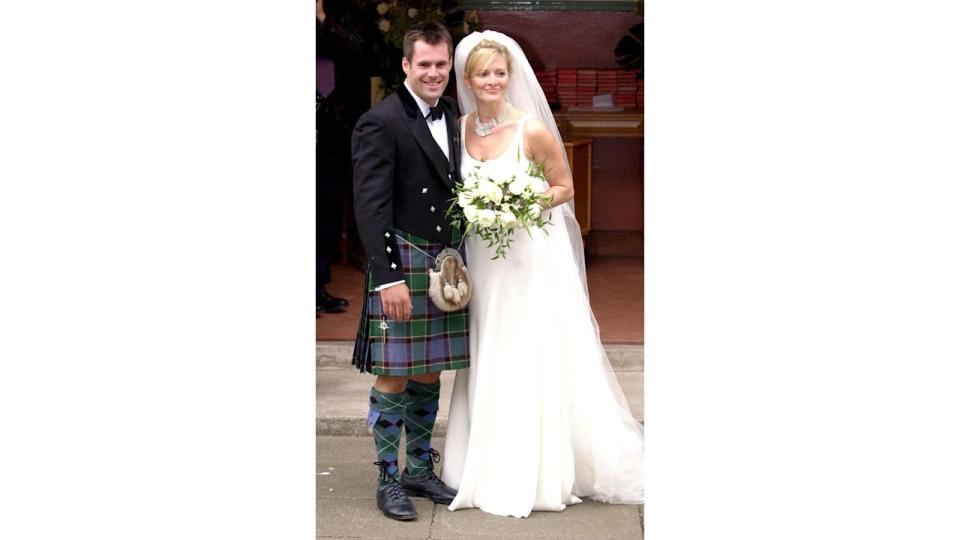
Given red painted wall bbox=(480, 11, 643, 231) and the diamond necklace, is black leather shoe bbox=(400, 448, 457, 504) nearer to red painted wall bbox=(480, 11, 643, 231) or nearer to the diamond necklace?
the diamond necklace

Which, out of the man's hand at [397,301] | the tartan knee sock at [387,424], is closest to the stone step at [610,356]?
the tartan knee sock at [387,424]

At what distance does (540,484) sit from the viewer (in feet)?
16.7

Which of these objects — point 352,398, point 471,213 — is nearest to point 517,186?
point 471,213

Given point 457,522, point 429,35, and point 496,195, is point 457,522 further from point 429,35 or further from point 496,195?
point 429,35

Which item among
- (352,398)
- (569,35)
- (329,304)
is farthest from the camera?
(569,35)

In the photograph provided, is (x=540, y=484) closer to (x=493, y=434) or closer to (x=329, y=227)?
(x=493, y=434)

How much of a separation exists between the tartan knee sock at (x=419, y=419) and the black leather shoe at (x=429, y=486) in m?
0.02

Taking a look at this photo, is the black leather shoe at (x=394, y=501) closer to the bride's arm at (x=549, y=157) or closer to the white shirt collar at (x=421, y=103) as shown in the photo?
the bride's arm at (x=549, y=157)

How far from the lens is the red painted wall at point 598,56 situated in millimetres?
10281

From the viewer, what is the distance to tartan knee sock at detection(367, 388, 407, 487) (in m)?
5.07

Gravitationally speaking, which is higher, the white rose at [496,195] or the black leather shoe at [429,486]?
the white rose at [496,195]

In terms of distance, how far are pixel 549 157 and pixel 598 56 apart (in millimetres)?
5522

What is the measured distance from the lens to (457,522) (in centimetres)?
497
